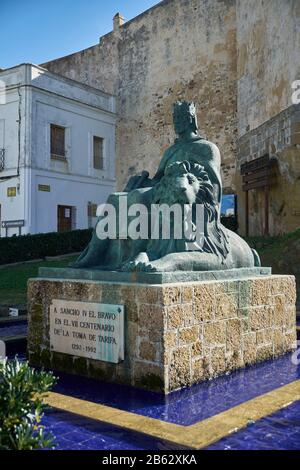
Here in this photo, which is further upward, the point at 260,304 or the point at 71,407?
the point at 260,304

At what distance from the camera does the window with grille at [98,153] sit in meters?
19.4

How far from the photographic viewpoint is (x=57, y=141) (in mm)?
17406

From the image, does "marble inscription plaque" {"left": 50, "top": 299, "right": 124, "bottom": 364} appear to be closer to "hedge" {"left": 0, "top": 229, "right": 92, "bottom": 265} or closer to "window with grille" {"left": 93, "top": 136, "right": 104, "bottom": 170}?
"hedge" {"left": 0, "top": 229, "right": 92, "bottom": 265}

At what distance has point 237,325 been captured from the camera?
354 centimetres

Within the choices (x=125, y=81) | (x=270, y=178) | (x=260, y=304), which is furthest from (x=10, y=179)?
(x=260, y=304)

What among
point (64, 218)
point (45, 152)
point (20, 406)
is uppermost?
point (45, 152)

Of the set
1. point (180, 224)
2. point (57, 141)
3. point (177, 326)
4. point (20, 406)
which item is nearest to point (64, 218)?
point (57, 141)

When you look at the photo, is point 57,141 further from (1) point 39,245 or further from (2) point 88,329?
(2) point 88,329

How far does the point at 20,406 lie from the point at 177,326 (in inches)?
54.1

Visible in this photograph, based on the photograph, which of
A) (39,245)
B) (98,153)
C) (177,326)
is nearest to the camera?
(177,326)

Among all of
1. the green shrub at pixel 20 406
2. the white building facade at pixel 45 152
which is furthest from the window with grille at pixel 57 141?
the green shrub at pixel 20 406

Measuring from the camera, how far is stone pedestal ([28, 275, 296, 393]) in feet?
9.65

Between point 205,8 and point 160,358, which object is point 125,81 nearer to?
point 205,8
